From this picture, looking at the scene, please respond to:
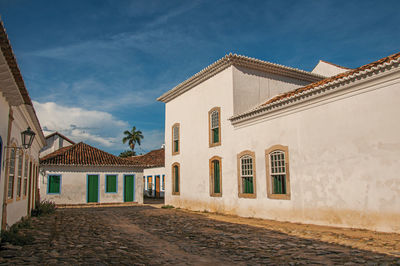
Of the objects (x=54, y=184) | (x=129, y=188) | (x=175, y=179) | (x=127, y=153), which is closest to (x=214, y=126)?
(x=175, y=179)

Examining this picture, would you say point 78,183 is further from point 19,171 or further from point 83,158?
point 19,171

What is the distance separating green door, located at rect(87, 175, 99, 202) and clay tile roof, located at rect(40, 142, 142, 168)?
43.5 inches

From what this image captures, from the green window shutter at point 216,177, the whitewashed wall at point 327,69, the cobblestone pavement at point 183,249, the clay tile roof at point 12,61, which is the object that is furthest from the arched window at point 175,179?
the clay tile roof at point 12,61

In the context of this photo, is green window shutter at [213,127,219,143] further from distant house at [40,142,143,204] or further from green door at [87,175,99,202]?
green door at [87,175,99,202]

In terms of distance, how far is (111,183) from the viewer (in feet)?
82.5

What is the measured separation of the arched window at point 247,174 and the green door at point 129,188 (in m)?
13.1

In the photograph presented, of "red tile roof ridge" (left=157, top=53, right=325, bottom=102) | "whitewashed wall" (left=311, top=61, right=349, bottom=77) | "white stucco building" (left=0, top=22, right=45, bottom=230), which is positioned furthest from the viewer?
"whitewashed wall" (left=311, top=61, right=349, bottom=77)

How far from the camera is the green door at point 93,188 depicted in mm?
24469

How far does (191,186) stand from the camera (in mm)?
18672

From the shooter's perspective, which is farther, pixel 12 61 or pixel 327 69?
pixel 327 69

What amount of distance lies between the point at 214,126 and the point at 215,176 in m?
2.54

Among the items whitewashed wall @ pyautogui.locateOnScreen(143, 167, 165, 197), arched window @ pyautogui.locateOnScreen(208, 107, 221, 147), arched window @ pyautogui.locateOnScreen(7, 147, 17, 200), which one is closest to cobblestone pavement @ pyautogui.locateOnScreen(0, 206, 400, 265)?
arched window @ pyautogui.locateOnScreen(7, 147, 17, 200)

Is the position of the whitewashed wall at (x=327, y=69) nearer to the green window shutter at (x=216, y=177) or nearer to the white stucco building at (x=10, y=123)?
the green window shutter at (x=216, y=177)

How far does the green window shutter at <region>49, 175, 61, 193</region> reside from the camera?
23.5 meters
